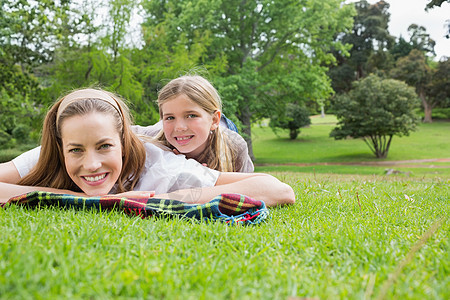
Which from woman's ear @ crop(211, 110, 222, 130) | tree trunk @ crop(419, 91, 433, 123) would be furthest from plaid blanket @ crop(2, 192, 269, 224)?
tree trunk @ crop(419, 91, 433, 123)

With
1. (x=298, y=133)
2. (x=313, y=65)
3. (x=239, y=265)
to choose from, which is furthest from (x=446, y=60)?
(x=239, y=265)

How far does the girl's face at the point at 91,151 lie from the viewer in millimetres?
2906

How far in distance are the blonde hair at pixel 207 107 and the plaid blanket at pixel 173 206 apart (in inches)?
67.8

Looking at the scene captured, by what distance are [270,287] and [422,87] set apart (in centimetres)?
5036

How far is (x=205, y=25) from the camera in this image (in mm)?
20250

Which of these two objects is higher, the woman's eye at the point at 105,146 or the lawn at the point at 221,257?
the woman's eye at the point at 105,146

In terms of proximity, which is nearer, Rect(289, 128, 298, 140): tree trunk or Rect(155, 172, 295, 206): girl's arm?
Rect(155, 172, 295, 206): girl's arm

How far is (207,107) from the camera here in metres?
4.33

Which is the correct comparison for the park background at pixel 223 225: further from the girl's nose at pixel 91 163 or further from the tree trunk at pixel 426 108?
the tree trunk at pixel 426 108

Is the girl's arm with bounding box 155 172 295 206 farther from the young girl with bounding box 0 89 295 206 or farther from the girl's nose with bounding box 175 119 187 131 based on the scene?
the girl's nose with bounding box 175 119 187 131

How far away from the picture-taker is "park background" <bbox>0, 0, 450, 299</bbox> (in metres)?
1.36

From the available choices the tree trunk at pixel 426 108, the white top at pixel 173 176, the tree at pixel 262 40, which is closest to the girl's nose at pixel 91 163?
the white top at pixel 173 176

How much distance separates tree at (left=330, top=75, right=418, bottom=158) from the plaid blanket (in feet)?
81.1

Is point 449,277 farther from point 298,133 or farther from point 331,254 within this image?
point 298,133
